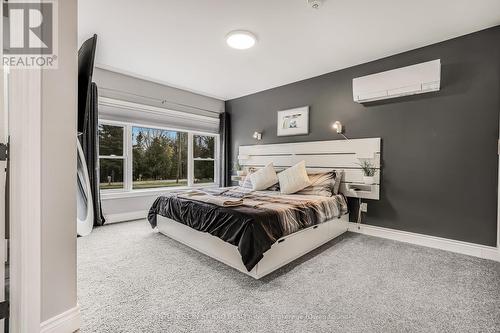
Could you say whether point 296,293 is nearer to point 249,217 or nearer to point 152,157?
point 249,217

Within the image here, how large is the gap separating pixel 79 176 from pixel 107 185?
8.65 feet

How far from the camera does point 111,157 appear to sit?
4.08 metres

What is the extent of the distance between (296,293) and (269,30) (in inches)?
106

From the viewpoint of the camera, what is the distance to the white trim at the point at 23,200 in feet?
3.92

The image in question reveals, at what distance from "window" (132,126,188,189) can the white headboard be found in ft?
6.05

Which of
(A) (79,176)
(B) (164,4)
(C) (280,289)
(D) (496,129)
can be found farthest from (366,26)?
(A) (79,176)

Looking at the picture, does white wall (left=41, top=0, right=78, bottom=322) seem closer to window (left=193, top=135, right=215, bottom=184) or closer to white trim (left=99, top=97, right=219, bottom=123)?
white trim (left=99, top=97, right=219, bottom=123)

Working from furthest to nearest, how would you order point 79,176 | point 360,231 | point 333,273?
point 360,231 → point 333,273 → point 79,176

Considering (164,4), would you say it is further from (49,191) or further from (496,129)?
(496,129)

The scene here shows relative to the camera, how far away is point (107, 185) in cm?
407

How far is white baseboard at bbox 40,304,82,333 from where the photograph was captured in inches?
50.6

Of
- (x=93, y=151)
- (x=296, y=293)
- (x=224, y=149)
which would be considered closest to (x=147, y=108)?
(x=93, y=151)

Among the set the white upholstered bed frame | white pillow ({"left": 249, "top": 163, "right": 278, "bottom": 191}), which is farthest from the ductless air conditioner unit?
white pillow ({"left": 249, "top": 163, "right": 278, "bottom": 191})

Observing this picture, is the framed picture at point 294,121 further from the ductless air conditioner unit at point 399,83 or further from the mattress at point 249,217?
the mattress at point 249,217
